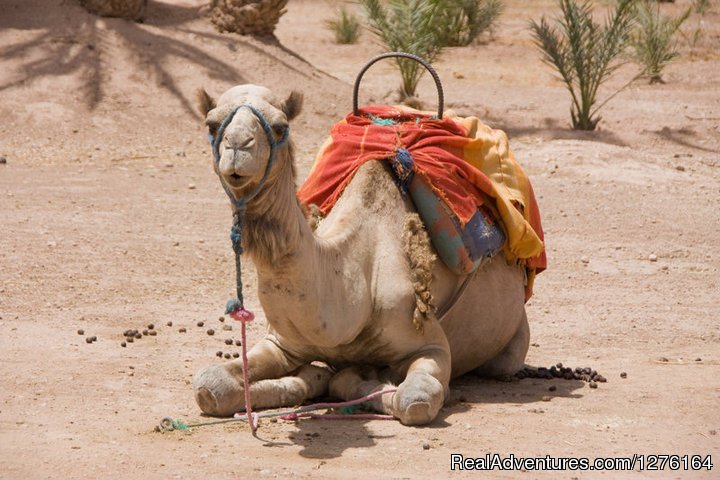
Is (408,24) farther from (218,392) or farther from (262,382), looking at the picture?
(218,392)

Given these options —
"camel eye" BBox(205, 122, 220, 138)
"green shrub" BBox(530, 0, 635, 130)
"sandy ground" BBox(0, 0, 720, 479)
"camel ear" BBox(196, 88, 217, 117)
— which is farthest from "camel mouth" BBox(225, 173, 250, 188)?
"green shrub" BBox(530, 0, 635, 130)

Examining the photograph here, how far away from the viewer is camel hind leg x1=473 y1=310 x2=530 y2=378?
730 cm

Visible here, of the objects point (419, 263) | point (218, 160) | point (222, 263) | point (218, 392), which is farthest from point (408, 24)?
point (218, 160)

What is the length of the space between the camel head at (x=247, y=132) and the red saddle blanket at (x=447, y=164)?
119cm

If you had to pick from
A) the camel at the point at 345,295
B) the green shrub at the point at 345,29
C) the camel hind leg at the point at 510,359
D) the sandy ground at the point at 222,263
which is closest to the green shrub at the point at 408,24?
the sandy ground at the point at 222,263

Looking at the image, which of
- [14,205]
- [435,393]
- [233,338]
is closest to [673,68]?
[14,205]

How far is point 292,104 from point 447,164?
1485 millimetres

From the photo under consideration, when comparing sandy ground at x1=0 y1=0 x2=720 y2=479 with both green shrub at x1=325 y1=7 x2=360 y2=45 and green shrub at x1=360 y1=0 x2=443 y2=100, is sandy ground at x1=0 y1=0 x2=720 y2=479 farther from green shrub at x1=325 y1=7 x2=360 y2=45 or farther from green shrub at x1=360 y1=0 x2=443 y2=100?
green shrub at x1=325 y1=7 x2=360 y2=45

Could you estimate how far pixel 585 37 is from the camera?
1625cm

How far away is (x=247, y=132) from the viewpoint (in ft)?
17.2

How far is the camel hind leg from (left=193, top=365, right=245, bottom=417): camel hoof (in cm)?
181

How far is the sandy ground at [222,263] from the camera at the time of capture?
576cm

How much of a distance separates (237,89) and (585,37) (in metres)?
11.4

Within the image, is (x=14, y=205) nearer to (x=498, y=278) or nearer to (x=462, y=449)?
(x=498, y=278)
